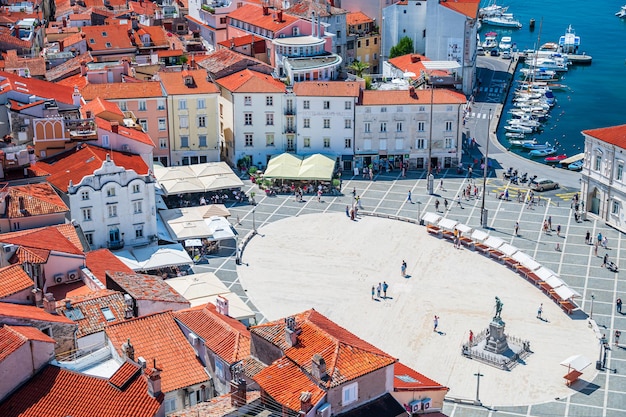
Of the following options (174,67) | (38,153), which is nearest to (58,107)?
(38,153)

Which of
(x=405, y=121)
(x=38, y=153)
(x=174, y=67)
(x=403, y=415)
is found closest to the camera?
(x=403, y=415)

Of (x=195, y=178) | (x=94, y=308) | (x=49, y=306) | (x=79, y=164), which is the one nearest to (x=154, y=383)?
(x=49, y=306)

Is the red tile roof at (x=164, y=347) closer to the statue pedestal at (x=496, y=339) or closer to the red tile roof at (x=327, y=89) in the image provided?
the statue pedestal at (x=496, y=339)

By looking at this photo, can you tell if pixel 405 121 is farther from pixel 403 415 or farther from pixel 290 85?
pixel 403 415

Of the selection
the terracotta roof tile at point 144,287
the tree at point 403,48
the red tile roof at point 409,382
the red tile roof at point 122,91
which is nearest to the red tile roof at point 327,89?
the red tile roof at point 122,91

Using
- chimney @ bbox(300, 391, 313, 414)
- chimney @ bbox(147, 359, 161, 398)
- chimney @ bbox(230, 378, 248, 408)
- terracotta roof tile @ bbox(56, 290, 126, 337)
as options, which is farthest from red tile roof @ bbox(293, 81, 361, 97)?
chimney @ bbox(300, 391, 313, 414)

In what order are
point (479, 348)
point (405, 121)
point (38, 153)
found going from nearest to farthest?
point (479, 348) < point (38, 153) < point (405, 121)

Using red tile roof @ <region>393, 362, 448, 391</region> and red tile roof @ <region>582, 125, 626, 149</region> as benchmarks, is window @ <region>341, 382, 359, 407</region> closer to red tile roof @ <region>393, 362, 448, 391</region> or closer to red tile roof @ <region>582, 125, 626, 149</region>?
red tile roof @ <region>393, 362, 448, 391</region>

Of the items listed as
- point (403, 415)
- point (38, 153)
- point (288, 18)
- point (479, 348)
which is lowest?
point (479, 348)
